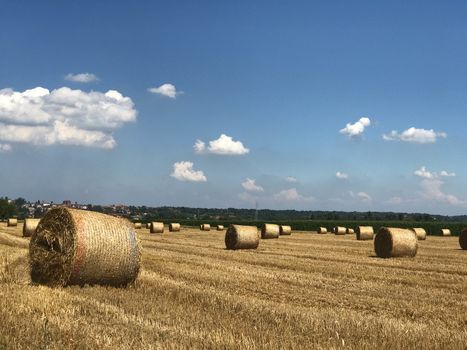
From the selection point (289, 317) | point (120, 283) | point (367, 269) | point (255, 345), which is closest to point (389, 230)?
point (367, 269)

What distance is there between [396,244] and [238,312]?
1641cm

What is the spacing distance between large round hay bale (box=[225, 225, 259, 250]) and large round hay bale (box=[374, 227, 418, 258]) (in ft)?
19.5

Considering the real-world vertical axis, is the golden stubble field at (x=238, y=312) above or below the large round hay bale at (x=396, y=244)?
below

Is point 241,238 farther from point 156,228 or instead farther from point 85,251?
point 156,228

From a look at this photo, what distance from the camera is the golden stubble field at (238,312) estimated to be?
675 centimetres

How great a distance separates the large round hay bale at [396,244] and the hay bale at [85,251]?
559 inches

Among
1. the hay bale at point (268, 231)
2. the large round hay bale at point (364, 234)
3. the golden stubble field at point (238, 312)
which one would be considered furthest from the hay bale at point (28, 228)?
the large round hay bale at point (364, 234)

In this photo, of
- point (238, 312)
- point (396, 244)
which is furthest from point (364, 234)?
point (238, 312)

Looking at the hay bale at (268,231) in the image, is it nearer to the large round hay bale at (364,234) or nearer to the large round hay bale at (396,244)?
the large round hay bale at (364,234)

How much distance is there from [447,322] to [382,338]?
2.36m

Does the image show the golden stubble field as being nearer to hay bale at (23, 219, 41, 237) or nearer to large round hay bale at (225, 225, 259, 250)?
large round hay bale at (225, 225, 259, 250)

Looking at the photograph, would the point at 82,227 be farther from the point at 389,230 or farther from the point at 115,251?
the point at 389,230

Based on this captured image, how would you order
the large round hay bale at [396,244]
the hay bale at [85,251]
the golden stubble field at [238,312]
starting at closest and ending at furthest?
the golden stubble field at [238,312] < the hay bale at [85,251] < the large round hay bale at [396,244]

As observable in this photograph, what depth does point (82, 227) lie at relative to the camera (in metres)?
12.0
